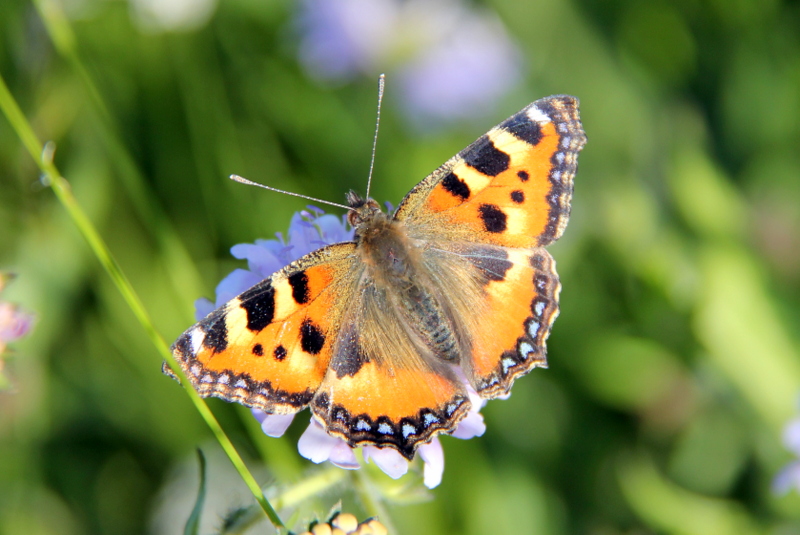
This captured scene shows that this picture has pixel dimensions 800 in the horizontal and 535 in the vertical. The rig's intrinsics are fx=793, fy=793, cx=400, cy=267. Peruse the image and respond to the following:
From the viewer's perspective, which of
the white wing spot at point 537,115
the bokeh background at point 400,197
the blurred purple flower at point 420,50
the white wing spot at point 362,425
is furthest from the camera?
the blurred purple flower at point 420,50

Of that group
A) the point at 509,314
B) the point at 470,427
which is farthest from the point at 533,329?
the point at 470,427

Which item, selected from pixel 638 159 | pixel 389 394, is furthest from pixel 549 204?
pixel 638 159

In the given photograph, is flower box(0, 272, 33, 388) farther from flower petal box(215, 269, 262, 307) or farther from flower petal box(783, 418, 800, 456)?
flower petal box(783, 418, 800, 456)

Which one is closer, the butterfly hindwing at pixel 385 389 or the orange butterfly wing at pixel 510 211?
the butterfly hindwing at pixel 385 389

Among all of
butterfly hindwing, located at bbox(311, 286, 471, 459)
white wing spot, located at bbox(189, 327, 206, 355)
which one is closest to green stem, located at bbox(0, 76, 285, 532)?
white wing spot, located at bbox(189, 327, 206, 355)

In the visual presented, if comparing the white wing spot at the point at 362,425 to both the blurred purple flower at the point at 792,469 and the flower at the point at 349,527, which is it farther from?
the blurred purple flower at the point at 792,469

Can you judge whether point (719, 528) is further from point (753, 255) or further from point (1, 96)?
point (1, 96)

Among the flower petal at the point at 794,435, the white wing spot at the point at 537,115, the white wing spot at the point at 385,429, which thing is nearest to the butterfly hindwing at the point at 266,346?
the white wing spot at the point at 385,429
